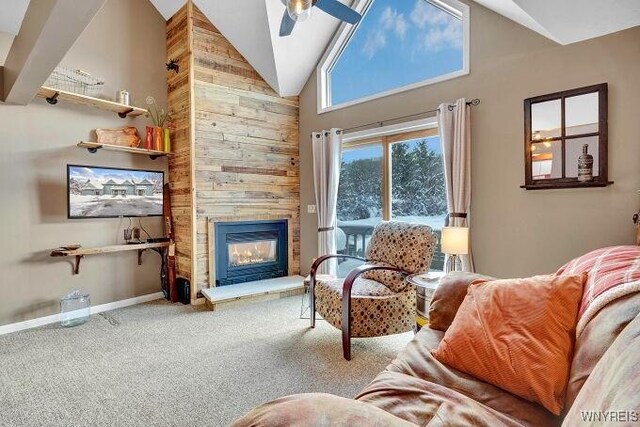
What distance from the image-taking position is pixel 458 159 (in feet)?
10.0

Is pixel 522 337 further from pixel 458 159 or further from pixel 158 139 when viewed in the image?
pixel 158 139

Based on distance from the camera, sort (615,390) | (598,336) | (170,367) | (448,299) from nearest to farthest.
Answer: (615,390)
(598,336)
(448,299)
(170,367)

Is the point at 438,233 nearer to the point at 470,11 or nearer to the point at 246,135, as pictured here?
the point at 470,11

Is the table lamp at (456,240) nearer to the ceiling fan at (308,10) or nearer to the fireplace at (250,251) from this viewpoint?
the ceiling fan at (308,10)

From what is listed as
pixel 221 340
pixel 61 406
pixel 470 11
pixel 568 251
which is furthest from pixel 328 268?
pixel 470 11

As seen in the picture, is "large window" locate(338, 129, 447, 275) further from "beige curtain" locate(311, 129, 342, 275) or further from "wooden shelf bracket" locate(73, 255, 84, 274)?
"wooden shelf bracket" locate(73, 255, 84, 274)

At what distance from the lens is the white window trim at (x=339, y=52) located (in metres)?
3.11

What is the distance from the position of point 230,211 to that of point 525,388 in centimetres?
366

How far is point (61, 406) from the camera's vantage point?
197 centimetres

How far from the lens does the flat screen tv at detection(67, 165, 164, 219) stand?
136 inches

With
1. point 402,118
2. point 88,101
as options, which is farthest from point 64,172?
point 402,118

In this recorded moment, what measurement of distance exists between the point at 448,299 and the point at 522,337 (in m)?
0.55

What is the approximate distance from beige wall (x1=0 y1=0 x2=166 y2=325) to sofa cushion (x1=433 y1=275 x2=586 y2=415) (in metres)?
3.84

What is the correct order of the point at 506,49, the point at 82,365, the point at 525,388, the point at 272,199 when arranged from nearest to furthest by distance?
the point at 525,388 → the point at 82,365 → the point at 506,49 → the point at 272,199
